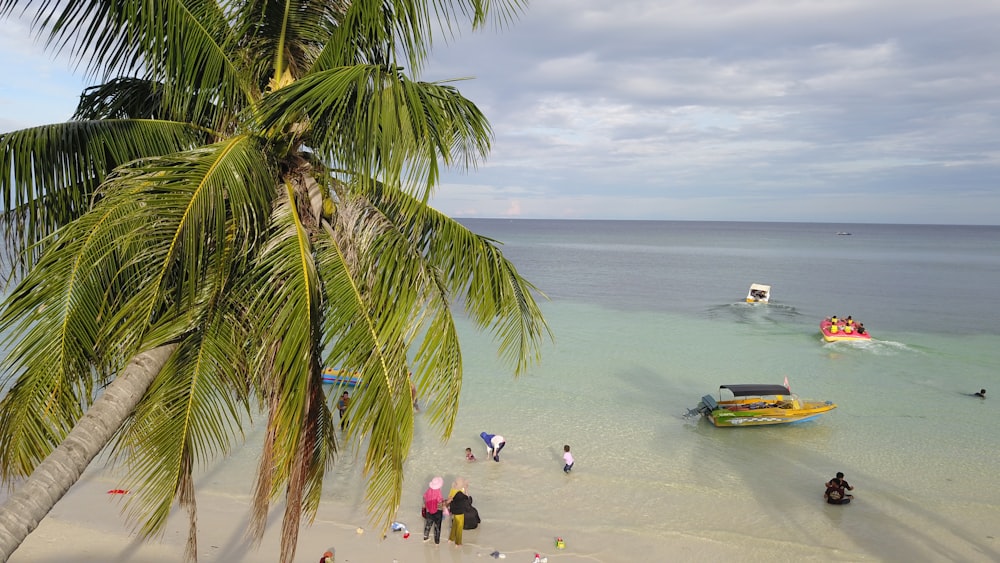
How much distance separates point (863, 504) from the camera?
1398 cm

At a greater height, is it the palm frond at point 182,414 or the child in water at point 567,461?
the palm frond at point 182,414

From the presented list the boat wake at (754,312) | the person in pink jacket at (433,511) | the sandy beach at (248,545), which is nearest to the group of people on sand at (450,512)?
the person in pink jacket at (433,511)

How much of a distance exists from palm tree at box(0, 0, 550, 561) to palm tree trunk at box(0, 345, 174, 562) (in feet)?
0.04

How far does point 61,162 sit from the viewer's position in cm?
443

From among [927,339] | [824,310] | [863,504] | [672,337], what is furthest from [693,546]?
[824,310]

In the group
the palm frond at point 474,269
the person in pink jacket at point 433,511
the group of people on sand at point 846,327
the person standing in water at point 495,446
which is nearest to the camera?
the palm frond at point 474,269

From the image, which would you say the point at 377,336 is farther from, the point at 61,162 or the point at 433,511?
the point at 433,511

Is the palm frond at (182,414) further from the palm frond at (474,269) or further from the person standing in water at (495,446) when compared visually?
the person standing in water at (495,446)

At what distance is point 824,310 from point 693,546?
36.4 meters

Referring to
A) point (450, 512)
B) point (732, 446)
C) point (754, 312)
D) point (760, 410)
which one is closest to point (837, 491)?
point (732, 446)

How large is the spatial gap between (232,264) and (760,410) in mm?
17092

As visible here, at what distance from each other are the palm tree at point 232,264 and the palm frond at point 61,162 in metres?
0.01

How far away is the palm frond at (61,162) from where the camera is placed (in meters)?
4.24

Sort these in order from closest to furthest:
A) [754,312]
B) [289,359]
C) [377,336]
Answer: [289,359], [377,336], [754,312]
